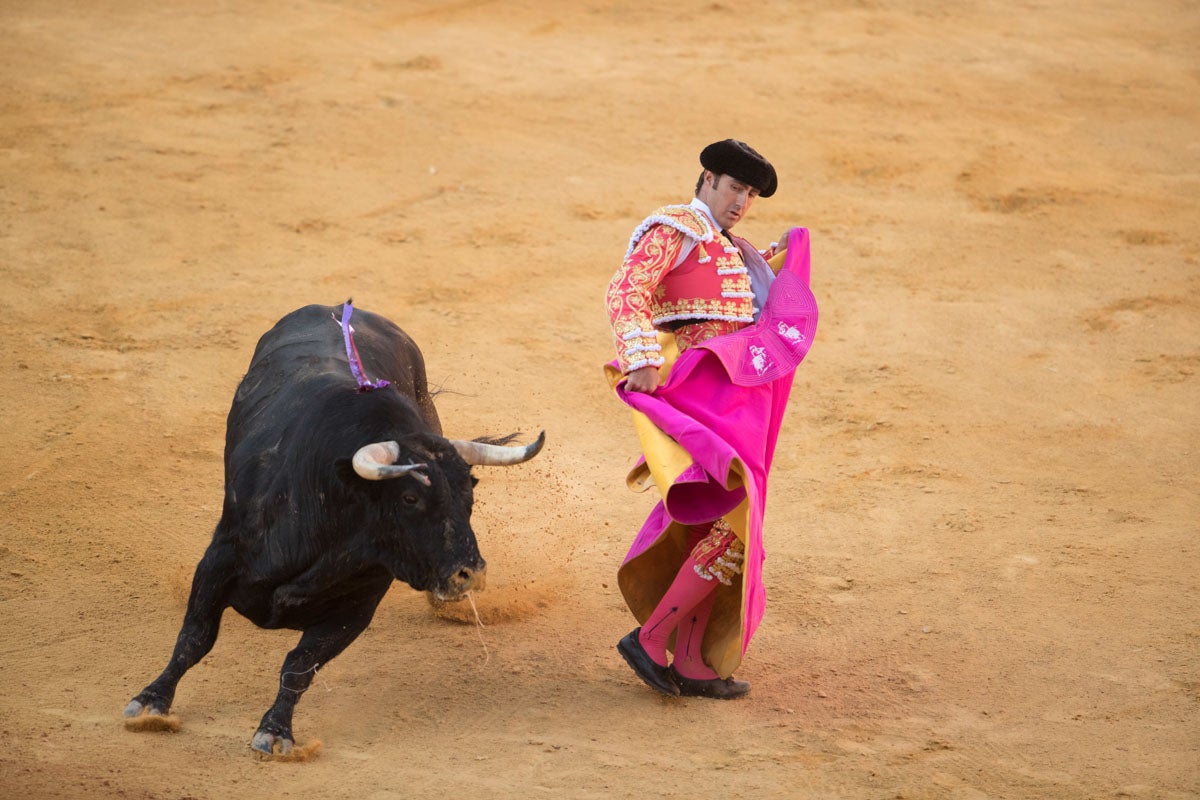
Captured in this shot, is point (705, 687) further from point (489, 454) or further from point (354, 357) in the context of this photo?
point (354, 357)

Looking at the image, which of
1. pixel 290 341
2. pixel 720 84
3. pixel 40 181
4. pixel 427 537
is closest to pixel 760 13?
pixel 720 84

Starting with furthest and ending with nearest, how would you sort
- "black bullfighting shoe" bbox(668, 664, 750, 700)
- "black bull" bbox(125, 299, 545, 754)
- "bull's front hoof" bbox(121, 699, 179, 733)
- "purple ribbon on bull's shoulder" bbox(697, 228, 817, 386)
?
"black bullfighting shoe" bbox(668, 664, 750, 700) < "purple ribbon on bull's shoulder" bbox(697, 228, 817, 386) < "bull's front hoof" bbox(121, 699, 179, 733) < "black bull" bbox(125, 299, 545, 754)

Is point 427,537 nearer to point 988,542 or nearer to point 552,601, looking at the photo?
point 552,601

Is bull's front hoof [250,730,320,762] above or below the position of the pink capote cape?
below

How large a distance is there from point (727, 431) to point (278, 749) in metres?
1.63

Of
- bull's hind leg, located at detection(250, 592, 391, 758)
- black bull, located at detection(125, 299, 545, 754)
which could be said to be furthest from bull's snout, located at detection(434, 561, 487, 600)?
bull's hind leg, located at detection(250, 592, 391, 758)

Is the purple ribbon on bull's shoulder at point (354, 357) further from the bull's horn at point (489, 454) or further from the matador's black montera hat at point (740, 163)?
the matador's black montera hat at point (740, 163)

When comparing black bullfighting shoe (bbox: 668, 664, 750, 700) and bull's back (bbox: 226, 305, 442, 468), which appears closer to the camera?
bull's back (bbox: 226, 305, 442, 468)

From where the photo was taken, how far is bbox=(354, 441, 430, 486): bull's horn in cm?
377

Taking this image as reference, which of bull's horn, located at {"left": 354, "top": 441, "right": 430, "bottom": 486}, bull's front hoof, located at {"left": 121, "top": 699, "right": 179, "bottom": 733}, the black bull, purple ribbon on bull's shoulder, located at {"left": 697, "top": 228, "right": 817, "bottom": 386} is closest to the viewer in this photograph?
bull's horn, located at {"left": 354, "top": 441, "right": 430, "bottom": 486}

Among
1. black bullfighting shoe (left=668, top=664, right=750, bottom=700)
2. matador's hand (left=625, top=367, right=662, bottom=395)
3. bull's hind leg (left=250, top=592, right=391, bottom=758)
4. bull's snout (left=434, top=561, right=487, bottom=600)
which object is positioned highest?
matador's hand (left=625, top=367, right=662, bottom=395)

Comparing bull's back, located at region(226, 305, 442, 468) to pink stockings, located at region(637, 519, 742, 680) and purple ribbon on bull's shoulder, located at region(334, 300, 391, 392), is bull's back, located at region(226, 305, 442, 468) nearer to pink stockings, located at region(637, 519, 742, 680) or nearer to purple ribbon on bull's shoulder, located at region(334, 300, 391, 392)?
purple ribbon on bull's shoulder, located at region(334, 300, 391, 392)

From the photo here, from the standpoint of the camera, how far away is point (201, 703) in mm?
4328

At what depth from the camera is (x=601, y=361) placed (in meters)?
7.36
